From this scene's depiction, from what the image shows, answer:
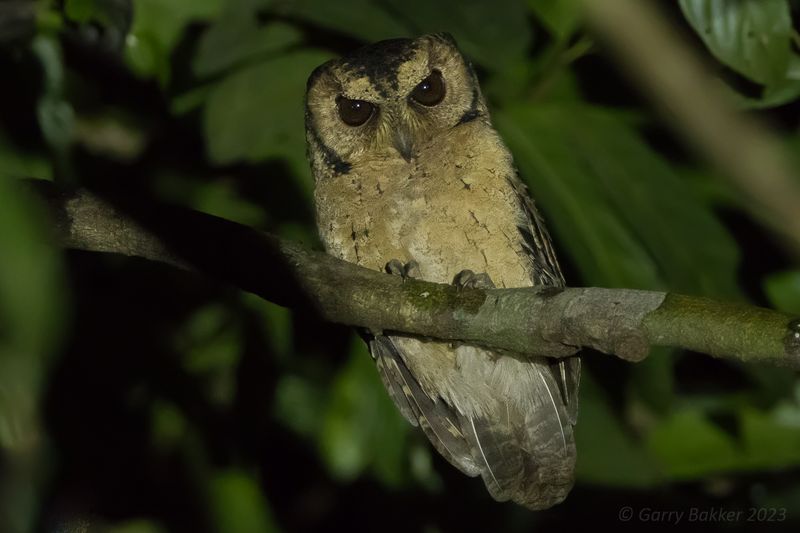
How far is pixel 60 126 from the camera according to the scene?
9.43 feet

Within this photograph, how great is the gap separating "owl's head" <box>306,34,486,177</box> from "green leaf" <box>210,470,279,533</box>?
1.03m

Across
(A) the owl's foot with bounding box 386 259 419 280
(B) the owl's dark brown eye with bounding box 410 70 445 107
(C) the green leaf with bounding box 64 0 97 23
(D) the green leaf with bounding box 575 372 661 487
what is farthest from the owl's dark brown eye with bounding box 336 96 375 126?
(D) the green leaf with bounding box 575 372 661 487

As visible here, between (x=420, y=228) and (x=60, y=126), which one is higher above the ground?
(x=60, y=126)

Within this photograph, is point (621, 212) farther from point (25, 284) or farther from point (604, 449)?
point (25, 284)

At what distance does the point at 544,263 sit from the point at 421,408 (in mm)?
629

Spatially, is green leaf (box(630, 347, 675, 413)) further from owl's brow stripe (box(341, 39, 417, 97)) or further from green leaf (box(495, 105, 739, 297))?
owl's brow stripe (box(341, 39, 417, 97))

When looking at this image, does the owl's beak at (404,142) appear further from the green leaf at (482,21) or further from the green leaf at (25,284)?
the green leaf at (25,284)

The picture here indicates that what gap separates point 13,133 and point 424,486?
175 centimetres

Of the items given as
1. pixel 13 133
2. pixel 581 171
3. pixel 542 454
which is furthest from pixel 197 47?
pixel 542 454

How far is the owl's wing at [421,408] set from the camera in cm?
325

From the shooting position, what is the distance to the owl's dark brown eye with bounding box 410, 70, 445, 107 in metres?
3.26

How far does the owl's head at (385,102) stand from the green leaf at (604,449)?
93 cm

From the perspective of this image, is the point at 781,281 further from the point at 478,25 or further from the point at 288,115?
the point at 288,115

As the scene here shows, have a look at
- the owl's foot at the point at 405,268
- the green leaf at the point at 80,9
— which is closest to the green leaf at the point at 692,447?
the owl's foot at the point at 405,268
